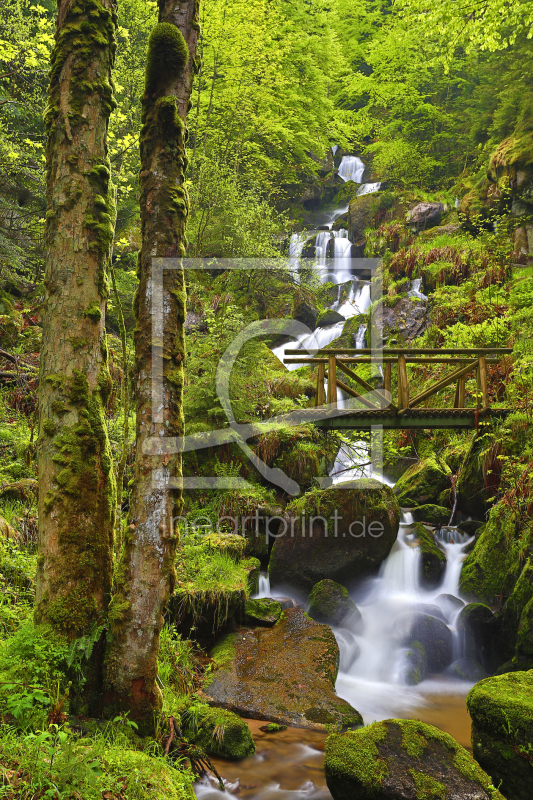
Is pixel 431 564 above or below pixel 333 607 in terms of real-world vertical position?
above

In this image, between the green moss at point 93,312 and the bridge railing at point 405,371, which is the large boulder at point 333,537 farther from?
the green moss at point 93,312

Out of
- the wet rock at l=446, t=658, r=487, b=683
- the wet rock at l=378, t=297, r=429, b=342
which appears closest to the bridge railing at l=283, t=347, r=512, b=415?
the wet rock at l=446, t=658, r=487, b=683

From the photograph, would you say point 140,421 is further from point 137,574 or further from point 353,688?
point 353,688

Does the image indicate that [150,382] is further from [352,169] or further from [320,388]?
[352,169]

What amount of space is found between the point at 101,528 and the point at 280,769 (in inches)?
106

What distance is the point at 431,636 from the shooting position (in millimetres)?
6844

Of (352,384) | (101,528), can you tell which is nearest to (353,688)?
(101,528)

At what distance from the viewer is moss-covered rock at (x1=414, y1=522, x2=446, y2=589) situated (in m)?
8.04

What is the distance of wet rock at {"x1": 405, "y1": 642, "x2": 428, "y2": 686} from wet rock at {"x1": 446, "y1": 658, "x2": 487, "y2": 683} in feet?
1.03

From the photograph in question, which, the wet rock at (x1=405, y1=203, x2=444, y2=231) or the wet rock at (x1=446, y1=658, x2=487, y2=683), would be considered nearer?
the wet rock at (x1=446, y1=658, x2=487, y2=683)

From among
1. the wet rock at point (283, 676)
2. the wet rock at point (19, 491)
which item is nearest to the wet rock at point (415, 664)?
the wet rock at point (283, 676)

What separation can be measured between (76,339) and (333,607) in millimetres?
5650

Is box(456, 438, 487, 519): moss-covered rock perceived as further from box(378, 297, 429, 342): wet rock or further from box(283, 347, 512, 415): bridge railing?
box(378, 297, 429, 342): wet rock

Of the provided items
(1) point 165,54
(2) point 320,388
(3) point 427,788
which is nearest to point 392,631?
(3) point 427,788
